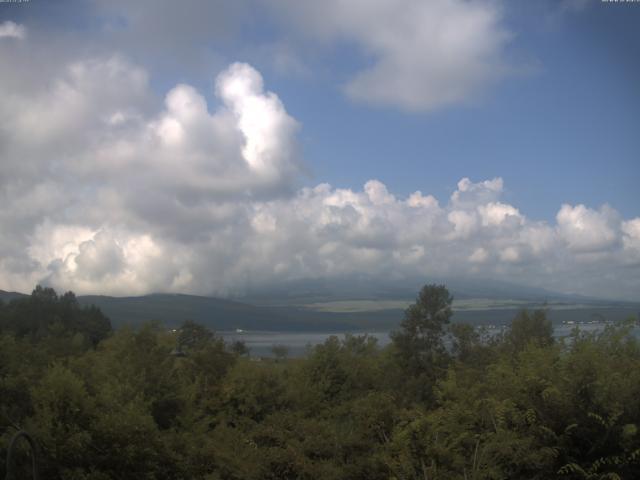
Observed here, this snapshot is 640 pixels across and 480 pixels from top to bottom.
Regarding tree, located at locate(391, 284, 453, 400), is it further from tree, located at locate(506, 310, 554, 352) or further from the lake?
tree, located at locate(506, 310, 554, 352)

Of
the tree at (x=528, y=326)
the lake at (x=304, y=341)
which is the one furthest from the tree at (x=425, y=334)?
the tree at (x=528, y=326)

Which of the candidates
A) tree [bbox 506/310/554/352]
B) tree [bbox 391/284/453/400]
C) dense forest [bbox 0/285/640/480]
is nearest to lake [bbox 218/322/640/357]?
tree [bbox 506/310/554/352]

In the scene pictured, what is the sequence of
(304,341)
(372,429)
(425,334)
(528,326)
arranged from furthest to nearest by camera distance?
(304,341) < (425,334) < (528,326) < (372,429)

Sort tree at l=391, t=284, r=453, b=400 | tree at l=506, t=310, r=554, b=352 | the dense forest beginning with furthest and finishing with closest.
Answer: tree at l=391, t=284, r=453, b=400, tree at l=506, t=310, r=554, b=352, the dense forest

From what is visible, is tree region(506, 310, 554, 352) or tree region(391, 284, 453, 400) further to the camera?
tree region(391, 284, 453, 400)

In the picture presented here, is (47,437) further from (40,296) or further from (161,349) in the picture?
(40,296)

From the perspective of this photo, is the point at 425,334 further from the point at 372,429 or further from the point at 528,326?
the point at 372,429

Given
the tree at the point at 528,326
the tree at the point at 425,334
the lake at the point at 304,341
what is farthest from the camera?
the tree at the point at 425,334

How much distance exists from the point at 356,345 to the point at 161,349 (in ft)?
40.4

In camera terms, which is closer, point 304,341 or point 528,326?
point 528,326

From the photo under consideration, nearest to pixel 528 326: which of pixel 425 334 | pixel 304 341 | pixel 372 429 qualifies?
pixel 425 334

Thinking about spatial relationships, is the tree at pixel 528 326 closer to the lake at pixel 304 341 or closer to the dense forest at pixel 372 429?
the lake at pixel 304 341

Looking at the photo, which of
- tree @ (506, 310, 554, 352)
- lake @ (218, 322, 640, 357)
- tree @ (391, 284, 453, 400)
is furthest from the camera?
tree @ (391, 284, 453, 400)

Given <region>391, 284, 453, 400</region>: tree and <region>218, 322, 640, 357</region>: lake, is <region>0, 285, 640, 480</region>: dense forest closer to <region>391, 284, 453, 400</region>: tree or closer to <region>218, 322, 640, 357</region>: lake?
<region>218, 322, 640, 357</region>: lake
